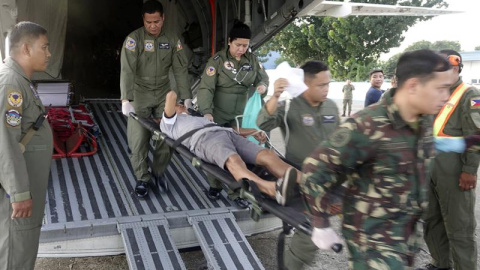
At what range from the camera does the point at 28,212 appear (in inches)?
93.6

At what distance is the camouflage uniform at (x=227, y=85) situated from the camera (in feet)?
13.5

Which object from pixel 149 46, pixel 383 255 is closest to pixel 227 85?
pixel 149 46

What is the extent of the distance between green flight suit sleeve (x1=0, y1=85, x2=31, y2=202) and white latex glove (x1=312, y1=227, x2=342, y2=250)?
5.65ft

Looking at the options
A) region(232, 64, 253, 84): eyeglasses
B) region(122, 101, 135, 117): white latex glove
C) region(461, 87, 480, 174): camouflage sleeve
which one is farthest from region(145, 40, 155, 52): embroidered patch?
region(461, 87, 480, 174): camouflage sleeve

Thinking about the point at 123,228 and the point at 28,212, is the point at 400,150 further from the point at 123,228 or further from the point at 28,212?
the point at 123,228

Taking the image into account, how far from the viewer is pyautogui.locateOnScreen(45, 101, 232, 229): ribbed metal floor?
3.62m

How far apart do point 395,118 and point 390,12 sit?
258 inches

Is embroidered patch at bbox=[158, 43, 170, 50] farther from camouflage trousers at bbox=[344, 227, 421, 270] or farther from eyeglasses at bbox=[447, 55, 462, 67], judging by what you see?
camouflage trousers at bbox=[344, 227, 421, 270]

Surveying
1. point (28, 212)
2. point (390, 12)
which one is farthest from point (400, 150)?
point (390, 12)

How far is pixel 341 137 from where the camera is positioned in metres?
1.64

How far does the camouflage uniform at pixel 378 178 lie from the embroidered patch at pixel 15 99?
174cm

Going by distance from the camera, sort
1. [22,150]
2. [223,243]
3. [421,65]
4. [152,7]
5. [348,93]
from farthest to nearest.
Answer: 1. [348,93]
2. [152,7]
3. [223,243]
4. [22,150]
5. [421,65]

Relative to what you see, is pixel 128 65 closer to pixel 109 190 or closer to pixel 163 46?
pixel 163 46

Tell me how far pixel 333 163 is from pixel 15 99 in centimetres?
186
